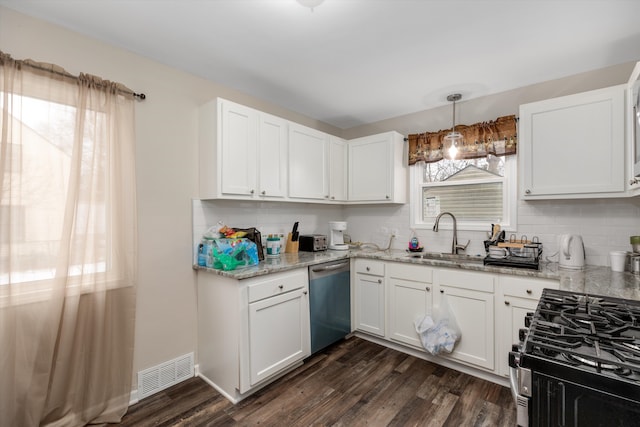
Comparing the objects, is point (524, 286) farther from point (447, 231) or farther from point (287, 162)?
point (287, 162)

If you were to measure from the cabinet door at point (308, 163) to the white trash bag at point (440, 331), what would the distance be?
158 centimetres

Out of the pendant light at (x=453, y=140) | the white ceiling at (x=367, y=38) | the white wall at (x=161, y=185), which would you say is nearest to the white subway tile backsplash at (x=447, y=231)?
the white wall at (x=161, y=185)

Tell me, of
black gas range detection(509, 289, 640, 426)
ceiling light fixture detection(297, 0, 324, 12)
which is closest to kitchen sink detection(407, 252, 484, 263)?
black gas range detection(509, 289, 640, 426)

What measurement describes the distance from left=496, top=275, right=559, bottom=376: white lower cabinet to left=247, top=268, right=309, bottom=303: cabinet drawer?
1513mm

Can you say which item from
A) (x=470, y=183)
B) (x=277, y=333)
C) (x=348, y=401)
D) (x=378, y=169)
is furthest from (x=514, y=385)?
(x=378, y=169)

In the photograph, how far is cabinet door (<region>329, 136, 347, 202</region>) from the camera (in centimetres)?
342

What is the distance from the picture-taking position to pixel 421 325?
2.61 m

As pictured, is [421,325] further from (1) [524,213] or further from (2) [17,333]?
(2) [17,333]

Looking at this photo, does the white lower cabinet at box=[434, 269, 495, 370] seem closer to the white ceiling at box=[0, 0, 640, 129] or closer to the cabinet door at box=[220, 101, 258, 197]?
the white ceiling at box=[0, 0, 640, 129]

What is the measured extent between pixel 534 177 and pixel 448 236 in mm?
984

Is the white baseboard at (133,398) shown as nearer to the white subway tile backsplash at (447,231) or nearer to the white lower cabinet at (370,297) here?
the white subway tile backsplash at (447,231)

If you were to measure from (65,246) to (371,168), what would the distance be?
2740 mm

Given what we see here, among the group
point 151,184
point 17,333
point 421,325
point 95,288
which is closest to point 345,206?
point 421,325

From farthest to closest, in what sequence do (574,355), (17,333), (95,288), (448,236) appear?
(448,236), (95,288), (17,333), (574,355)
